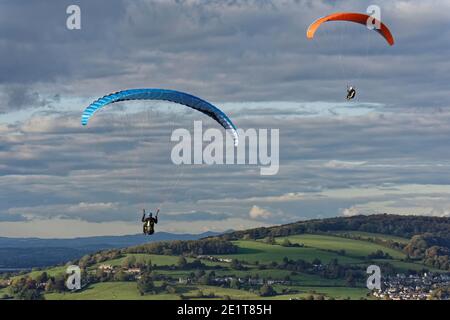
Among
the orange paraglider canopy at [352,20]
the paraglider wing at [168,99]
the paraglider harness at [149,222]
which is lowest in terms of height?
the paraglider harness at [149,222]

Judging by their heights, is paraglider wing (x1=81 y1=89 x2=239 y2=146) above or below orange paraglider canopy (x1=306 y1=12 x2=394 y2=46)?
below

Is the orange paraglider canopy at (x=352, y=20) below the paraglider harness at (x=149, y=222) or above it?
above

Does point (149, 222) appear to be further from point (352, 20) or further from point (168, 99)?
point (352, 20)

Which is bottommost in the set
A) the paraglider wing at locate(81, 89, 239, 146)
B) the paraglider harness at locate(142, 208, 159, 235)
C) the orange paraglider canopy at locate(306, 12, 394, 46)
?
the paraglider harness at locate(142, 208, 159, 235)

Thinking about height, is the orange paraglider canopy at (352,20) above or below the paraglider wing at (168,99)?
above

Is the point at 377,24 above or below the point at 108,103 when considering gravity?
above

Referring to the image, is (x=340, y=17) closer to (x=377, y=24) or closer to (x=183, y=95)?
(x=377, y=24)

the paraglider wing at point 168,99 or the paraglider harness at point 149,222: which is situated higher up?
the paraglider wing at point 168,99
